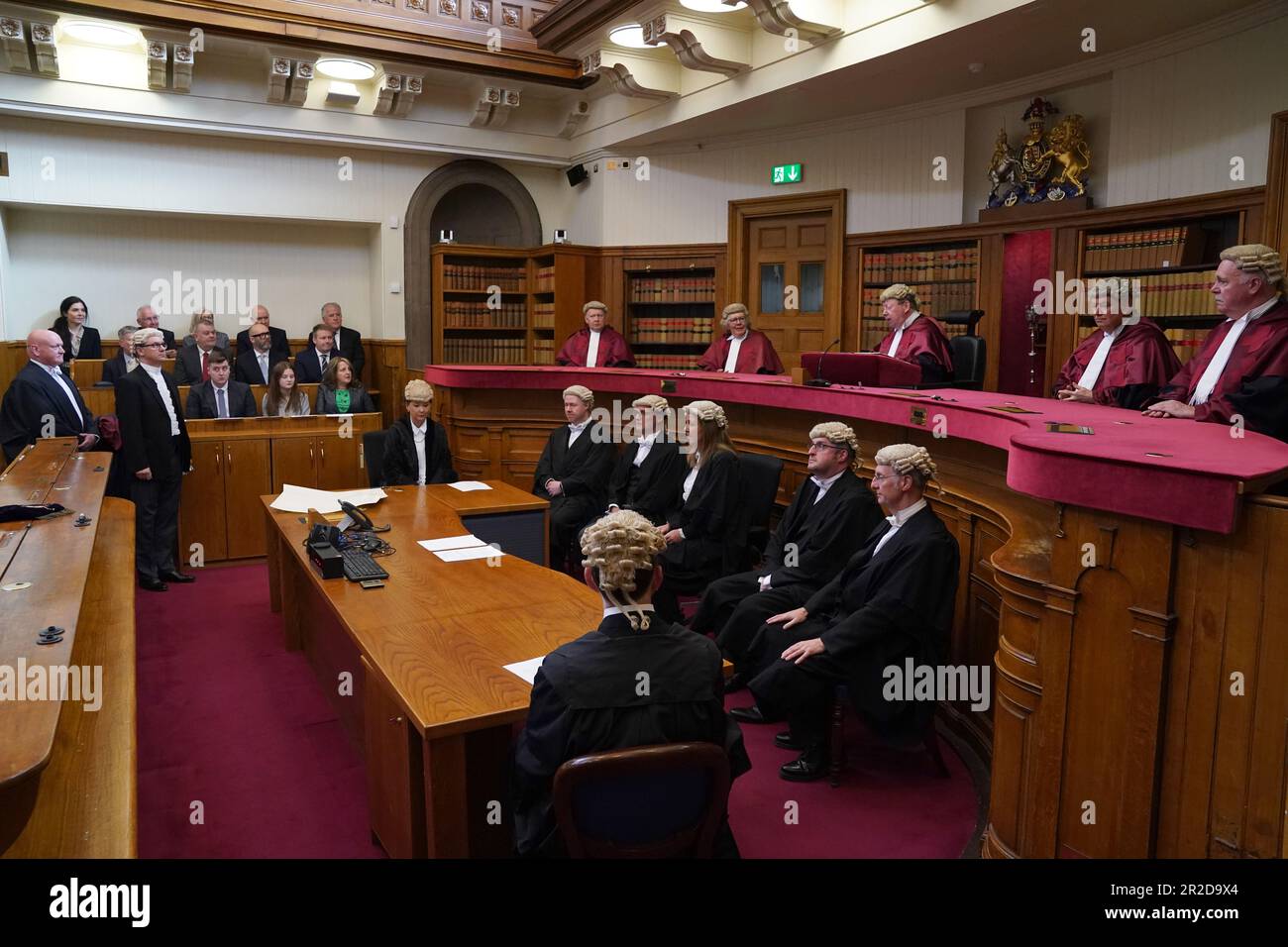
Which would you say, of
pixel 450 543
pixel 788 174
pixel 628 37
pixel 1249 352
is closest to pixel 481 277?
pixel 628 37

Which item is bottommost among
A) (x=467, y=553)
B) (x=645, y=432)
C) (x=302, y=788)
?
(x=302, y=788)

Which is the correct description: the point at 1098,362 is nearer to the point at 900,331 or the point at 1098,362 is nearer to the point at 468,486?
the point at 900,331

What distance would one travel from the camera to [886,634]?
3258mm

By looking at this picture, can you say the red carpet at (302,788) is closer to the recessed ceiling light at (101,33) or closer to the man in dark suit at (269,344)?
the man in dark suit at (269,344)

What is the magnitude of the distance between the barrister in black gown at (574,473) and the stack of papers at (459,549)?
1.73 meters

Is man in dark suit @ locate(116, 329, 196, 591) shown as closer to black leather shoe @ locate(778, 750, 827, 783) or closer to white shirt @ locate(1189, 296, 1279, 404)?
black leather shoe @ locate(778, 750, 827, 783)

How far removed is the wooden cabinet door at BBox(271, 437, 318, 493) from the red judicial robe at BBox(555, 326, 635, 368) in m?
2.70

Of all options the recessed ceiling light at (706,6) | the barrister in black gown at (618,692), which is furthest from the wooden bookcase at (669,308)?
the barrister in black gown at (618,692)

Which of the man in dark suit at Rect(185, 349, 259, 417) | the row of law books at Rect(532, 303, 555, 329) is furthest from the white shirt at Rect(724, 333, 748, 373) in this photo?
the man in dark suit at Rect(185, 349, 259, 417)

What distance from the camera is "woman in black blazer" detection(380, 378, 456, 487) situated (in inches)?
231

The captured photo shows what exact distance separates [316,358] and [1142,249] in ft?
22.6

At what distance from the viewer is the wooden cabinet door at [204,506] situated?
627 centimetres
